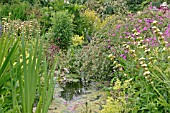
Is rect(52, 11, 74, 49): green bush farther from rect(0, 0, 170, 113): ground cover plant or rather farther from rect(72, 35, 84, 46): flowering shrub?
rect(72, 35, 84, 46): flowering shrub

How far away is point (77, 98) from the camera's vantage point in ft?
16.3

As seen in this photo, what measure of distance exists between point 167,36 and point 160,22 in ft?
3.21

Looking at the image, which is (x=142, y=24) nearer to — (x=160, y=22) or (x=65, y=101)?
(x=160, y=22)

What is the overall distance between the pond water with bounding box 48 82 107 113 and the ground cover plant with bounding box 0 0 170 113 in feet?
0.41

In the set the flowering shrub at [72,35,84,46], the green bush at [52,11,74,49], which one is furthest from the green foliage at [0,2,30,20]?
the flowering shrub at [72,35,84,46]

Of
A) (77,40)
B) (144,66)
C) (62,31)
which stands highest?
(144,66)

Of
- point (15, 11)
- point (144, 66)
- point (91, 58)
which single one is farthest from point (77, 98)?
point (15, 11)

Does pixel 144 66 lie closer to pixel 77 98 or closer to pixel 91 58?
pixel 77 98

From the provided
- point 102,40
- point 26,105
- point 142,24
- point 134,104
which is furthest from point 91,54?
point 26,105

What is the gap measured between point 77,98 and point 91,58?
966 millimetres

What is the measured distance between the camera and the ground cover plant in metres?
1.74

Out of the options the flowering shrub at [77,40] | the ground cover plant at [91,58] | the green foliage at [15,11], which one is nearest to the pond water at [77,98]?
the ground cover plant at [91,58]

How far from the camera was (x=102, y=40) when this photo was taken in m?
6.04

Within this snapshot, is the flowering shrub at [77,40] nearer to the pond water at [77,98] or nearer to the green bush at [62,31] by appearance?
the green bush at [62,31]
